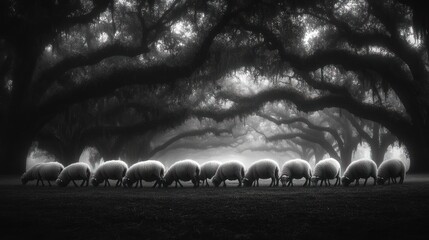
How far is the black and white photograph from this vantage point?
5.00m

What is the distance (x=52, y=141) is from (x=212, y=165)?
14.4 m

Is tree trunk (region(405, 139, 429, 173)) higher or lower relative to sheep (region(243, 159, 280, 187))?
higher

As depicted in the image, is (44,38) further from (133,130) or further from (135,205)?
(135,205)

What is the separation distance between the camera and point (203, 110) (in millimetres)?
25156

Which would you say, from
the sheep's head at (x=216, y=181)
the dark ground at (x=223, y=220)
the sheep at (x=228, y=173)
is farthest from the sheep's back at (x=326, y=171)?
the dark ground at (x=223, y=220)

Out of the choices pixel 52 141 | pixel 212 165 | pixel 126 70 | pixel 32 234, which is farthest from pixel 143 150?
pixel 32 234

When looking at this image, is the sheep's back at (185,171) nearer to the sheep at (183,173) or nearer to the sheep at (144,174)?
the sheep at (183,173)

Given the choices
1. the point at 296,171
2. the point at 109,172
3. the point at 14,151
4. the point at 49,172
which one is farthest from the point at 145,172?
the point at 14,151

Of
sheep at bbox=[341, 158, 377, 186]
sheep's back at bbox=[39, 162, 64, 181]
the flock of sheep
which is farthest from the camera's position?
sheep's back at bbox=[39, 162, 64, 181]

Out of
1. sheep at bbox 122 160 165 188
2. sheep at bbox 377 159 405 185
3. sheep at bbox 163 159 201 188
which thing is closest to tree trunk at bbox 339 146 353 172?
sheep at bbox 377 159 405 185

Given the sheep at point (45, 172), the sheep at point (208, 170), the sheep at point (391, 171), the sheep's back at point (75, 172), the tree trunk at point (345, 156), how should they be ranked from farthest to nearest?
the tree trunk at point (345, 156) < the sheep at point (208, 170) < the sheep at point (45, 172) < the sheep's back at point (75, 172) < the sheep at point (391, 171)

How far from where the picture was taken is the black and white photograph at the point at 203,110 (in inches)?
197

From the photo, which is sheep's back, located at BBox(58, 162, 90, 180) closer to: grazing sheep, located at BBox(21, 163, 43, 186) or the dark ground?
grazing sheep, located at BBox(21, 163, 43, 186)

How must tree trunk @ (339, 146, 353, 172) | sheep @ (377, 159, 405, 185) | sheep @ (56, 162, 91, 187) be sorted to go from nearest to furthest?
sheep @ (377, 159, 405, 185)
sheep @ (56, 162, 91, 187)
tree trunk @ (339, 146, 353, 172)
